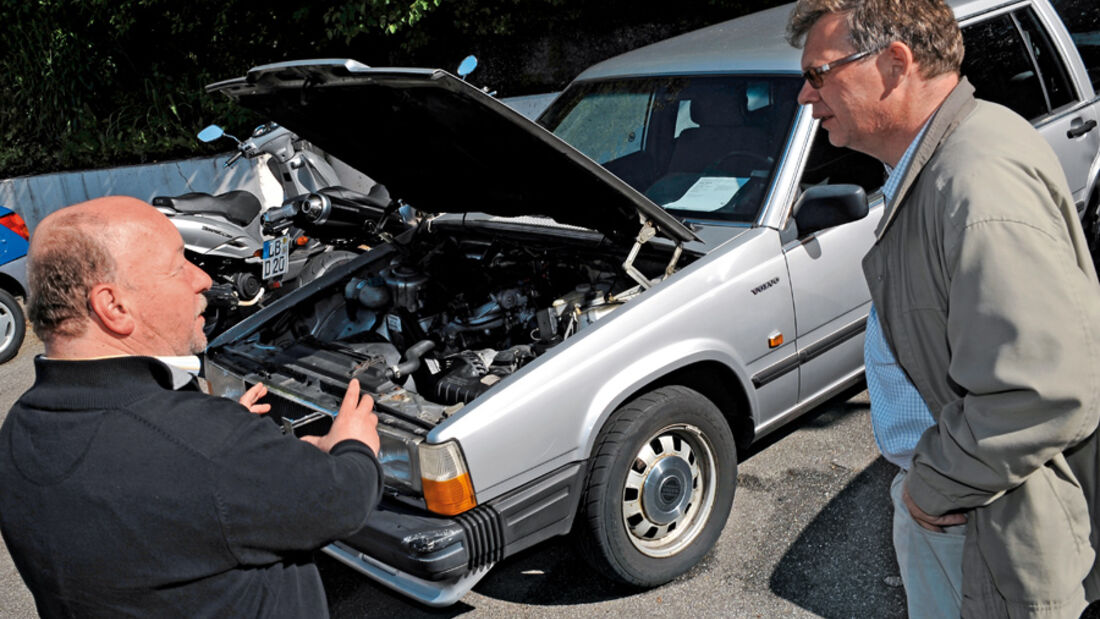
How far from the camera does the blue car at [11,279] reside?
6.82 meters

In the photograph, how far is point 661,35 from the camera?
1001cm

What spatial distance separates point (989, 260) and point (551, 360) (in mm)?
1601

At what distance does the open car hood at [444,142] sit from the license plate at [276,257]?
197 cm

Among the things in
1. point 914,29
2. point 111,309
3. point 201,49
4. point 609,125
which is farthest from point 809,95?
point 201,49

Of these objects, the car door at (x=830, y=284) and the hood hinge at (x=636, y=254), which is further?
the car door at (x=830, y=284)

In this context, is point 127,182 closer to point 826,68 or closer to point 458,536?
point 458,536

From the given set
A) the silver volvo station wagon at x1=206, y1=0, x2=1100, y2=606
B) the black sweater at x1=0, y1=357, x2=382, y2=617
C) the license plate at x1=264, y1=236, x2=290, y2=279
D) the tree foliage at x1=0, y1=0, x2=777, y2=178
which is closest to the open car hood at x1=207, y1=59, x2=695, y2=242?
the silver volvo station wagon at x1=206, y1=0, x2=1100, y2=606

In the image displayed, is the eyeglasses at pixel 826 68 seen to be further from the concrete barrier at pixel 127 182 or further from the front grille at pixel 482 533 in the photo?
the concrete barrier at pixel 127 182

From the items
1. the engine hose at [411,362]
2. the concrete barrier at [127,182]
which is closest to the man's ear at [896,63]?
the engine hose at [411,362]

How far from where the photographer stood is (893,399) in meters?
1.93

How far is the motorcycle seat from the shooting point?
6559 millimetres

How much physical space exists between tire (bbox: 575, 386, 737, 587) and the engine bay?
0.41 metres

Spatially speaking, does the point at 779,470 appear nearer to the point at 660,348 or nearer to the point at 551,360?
the point at 660,348

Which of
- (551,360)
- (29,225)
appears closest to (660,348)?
(551,360)
